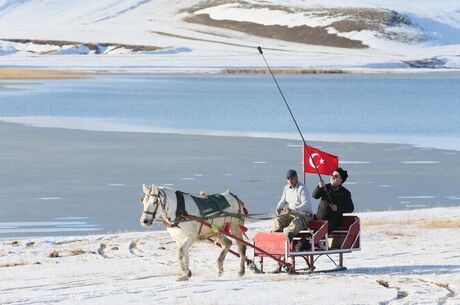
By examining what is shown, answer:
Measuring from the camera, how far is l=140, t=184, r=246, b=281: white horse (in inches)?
589

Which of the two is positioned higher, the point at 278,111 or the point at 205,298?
the point at 205,298

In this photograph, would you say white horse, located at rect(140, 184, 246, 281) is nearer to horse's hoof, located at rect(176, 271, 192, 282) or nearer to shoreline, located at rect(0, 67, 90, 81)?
horse's hoof, located at rect(176, 271, 192, 282)

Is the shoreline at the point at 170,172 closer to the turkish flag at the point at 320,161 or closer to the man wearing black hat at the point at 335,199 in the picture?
the turkish flag at the point at 320,161

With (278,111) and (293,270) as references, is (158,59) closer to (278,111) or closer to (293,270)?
(278,111)

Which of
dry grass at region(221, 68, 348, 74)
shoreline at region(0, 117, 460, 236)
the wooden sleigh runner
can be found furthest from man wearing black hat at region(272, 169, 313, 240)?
dry grass at region(221, 68, 348, 74)

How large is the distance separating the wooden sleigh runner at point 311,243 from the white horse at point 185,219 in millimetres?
353

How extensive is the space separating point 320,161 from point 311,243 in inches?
52.1

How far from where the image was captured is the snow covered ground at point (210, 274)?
1418 centimetres

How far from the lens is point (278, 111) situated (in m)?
62.3

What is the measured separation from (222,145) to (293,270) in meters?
23.1

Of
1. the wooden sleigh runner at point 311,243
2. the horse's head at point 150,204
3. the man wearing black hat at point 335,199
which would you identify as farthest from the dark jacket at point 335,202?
the horse's head at point 150,204

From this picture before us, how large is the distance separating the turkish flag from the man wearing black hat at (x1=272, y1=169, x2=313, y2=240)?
2.07ft

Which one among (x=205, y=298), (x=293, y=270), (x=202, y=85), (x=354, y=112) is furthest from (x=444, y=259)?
(x=202, y=85)

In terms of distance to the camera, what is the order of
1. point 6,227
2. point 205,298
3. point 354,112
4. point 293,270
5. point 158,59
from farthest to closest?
point 158,59 < point 354,112 < point 6,227 < point 293,270 < point 205,298
